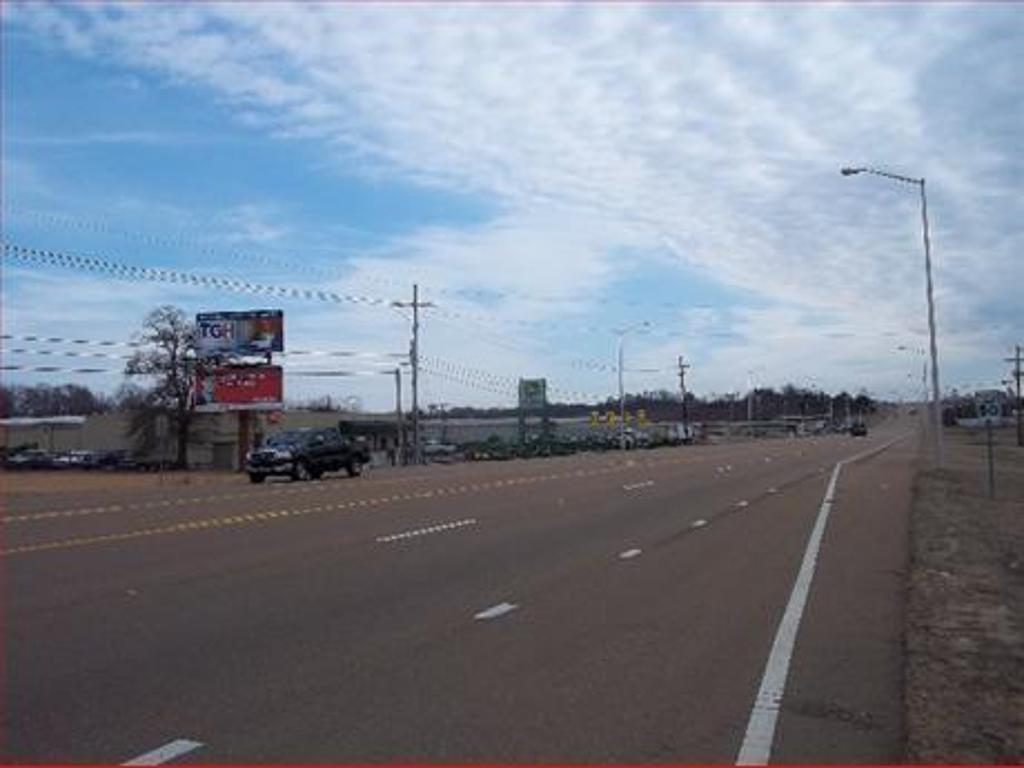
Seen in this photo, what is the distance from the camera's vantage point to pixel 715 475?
44.9 meters

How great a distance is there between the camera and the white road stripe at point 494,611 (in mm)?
11852

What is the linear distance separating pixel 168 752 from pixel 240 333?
70.9 m

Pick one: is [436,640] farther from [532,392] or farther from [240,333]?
A: [532,392]

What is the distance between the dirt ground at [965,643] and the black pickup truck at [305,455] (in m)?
25.5

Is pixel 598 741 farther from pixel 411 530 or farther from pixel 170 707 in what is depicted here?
pixel 411 530

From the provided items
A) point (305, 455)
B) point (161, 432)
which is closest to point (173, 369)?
point (161, 432)

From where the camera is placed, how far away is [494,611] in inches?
483

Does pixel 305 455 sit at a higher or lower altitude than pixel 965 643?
higher

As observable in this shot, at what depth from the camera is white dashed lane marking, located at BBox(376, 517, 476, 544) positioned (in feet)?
63.4

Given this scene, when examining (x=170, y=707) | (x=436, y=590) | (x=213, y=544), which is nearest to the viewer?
(x=170, y=707)

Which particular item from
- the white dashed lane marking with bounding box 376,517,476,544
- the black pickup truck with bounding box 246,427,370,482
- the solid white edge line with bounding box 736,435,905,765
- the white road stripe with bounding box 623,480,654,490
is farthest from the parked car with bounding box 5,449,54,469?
the solid white edge line with bounding box 736,435,905,765

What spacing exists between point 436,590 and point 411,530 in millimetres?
7345

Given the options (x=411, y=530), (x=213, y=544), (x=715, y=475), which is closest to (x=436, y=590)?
(x=213, y=544)

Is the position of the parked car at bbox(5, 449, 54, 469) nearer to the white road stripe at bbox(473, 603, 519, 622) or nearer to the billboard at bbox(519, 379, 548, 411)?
the billboard at bbox(519, 379, 548, 411)
